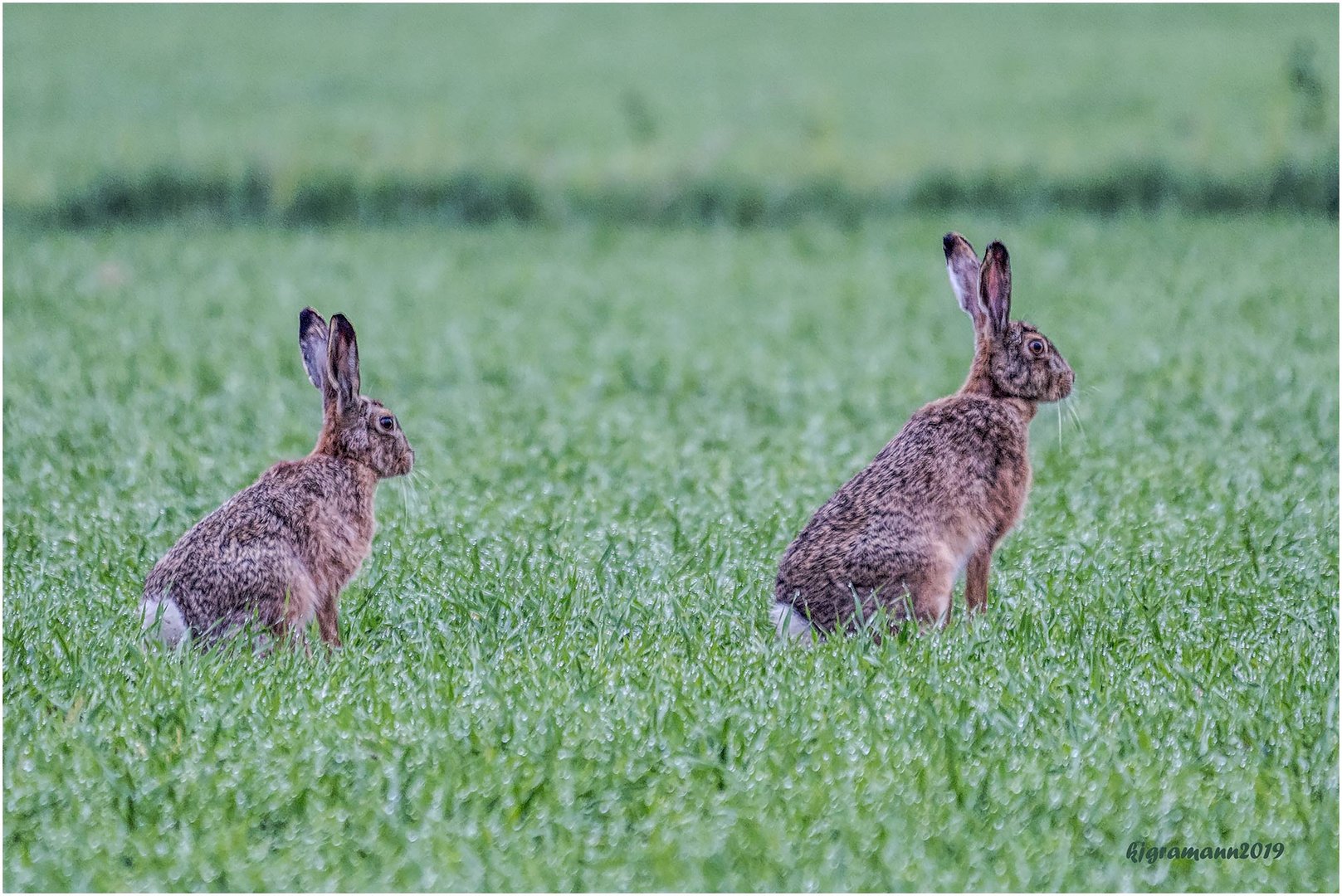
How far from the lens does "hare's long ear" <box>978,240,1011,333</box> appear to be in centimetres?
470

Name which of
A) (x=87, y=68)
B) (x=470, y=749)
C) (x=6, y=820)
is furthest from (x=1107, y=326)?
(x=87, y=68)

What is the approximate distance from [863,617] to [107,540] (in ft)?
9.19

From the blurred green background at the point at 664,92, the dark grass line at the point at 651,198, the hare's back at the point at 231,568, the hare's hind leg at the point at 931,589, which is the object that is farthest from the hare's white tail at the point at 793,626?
the blurred green background at the point at 664,92

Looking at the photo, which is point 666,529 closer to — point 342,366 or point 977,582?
point 977,582

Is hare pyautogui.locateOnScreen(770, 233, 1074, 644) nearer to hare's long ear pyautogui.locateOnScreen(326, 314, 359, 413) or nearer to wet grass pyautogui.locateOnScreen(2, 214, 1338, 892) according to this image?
wet grass pyautogui.locateOnScreen(2, 214, 1338, 892)

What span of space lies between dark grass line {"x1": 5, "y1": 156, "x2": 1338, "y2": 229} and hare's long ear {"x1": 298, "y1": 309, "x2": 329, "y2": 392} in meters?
9.90

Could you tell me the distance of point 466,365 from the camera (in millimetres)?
9297

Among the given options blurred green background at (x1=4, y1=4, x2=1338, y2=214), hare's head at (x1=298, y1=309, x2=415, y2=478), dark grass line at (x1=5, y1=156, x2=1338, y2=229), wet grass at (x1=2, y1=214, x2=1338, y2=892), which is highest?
blurred green background at (x1=4, y1=4, x2=1338, y2=214)

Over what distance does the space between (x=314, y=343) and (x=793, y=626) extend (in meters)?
1.62

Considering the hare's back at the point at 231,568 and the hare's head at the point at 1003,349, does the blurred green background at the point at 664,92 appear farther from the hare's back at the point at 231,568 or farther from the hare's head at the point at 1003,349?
the hare's back at the point at 231,568

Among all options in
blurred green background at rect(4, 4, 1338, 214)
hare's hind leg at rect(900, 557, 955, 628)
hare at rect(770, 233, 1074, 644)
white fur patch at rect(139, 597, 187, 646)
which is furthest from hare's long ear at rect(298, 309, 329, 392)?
blurred green background at rect(4, 4, 1338, 214)

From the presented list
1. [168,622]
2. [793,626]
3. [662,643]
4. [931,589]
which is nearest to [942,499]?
[931,589]

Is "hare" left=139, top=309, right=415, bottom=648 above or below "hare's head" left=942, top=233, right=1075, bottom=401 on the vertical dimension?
below

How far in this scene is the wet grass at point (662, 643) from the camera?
349 centimetres
